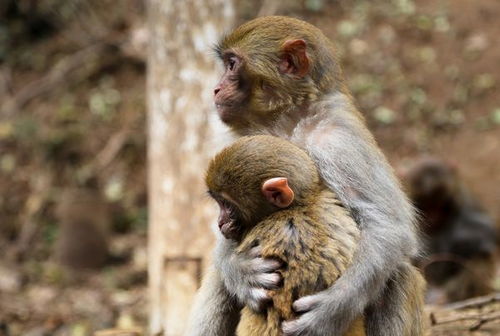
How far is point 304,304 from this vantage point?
15.6 feet

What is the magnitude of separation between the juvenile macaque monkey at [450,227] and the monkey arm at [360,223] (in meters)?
5.71

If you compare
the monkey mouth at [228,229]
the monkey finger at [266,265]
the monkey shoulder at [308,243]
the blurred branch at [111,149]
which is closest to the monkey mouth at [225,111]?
the monkey mouth at [228,229]

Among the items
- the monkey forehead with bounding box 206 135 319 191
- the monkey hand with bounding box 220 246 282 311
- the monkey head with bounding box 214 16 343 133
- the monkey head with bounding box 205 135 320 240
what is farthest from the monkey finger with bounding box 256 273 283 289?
the monkey head with bounding box 214 16 343 133

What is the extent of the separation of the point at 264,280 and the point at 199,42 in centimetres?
527

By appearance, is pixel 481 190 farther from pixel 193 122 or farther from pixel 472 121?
pixel 193 122

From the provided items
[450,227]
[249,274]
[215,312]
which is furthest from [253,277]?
[450,227]

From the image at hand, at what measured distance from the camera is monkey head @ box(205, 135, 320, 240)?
4.89 meters

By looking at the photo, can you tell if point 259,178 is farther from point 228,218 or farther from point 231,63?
point 231,63

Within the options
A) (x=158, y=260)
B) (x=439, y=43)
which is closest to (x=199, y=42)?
(x=158, y=260)

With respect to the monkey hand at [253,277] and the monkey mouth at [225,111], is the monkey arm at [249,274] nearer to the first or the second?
the monkey hand at [253,277]

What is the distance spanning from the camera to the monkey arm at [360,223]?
4.84m

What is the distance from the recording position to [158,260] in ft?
31.5

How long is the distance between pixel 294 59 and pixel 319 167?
2.67 feet

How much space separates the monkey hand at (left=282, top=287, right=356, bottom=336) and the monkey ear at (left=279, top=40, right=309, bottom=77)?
5.22ft
